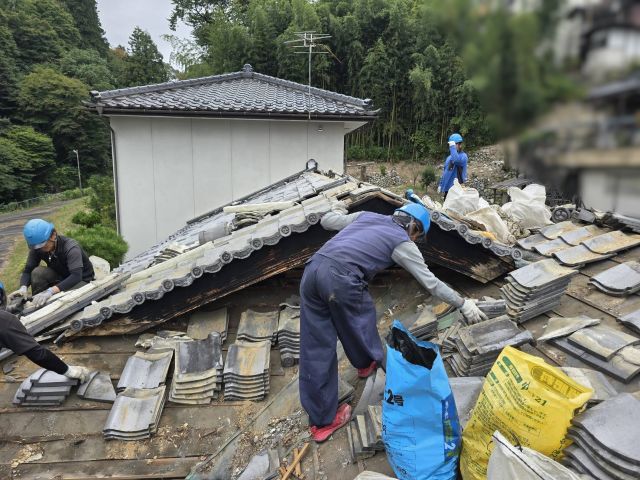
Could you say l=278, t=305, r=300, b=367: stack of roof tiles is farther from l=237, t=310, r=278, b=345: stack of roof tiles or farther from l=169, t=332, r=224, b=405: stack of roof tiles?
l=169, t=332, r=224, b=405: stack of roof tiles

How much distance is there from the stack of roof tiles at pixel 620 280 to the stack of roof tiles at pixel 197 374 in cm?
333

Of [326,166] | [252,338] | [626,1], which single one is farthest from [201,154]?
[626,1]

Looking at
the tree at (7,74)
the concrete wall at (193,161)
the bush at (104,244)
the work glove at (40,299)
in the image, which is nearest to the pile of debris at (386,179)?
the concrete wall at (193,161)

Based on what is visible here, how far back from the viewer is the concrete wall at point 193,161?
371 inches

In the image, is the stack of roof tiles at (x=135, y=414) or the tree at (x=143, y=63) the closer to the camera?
the stack of roof tiles at (x=135, y=414)

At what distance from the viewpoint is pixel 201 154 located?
31.8ft

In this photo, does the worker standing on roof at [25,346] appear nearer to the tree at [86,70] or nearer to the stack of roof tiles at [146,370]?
the stack of roof tiles at [146,370]

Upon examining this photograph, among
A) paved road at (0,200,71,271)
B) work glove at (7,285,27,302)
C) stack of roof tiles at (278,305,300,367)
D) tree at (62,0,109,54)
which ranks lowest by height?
paved road at (0,200,71,271)

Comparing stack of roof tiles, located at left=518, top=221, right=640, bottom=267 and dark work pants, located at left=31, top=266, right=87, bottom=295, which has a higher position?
stack of roof tiles, located at left=518, top=221, right=640, bottom=267

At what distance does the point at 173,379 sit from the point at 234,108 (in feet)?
22.8

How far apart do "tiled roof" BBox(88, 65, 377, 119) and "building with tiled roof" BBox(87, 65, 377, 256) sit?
2 centimetres

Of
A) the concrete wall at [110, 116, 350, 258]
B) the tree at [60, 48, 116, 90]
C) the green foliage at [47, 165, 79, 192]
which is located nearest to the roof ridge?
the concrete wall at [110, 116, 350, 258]

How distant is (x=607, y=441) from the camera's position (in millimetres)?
1831

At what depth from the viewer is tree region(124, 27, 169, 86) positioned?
119 ft
